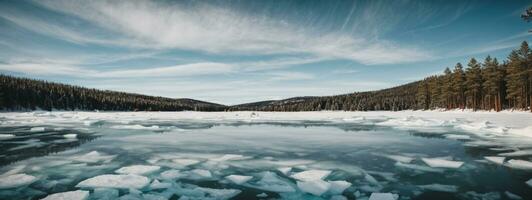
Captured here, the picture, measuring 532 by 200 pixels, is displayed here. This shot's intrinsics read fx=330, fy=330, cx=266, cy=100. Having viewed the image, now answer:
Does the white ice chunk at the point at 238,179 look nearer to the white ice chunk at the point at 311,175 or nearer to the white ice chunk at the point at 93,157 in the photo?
the white ice chunk at the point at 311,175

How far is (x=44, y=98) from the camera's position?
84.6m

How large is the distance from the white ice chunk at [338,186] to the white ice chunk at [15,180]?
6018 millimetres

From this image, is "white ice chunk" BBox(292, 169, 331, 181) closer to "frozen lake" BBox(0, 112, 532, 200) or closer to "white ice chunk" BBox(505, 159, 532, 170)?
"frozen lake" BBox(0, 112, 532, 200)

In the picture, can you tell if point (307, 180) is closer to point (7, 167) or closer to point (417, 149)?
point (417, 149)

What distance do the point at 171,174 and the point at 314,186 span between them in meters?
3.34

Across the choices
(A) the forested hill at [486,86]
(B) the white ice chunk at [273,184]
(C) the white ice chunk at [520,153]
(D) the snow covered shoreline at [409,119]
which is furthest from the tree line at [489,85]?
(B) the white ice chunk at [273,184]

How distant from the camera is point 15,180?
6754mm

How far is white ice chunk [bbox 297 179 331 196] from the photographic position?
20.2 ft

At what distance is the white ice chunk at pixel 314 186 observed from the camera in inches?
243

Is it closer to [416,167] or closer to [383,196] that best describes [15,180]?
[383,196]

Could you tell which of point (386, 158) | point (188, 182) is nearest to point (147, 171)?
point (188, 182)

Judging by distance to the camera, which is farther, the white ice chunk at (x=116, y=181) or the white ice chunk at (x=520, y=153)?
the white ice chunk at (x=520, y=153)

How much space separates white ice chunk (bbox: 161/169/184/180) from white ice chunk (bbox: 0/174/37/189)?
2583 mm

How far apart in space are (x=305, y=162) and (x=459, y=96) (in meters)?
61.6
